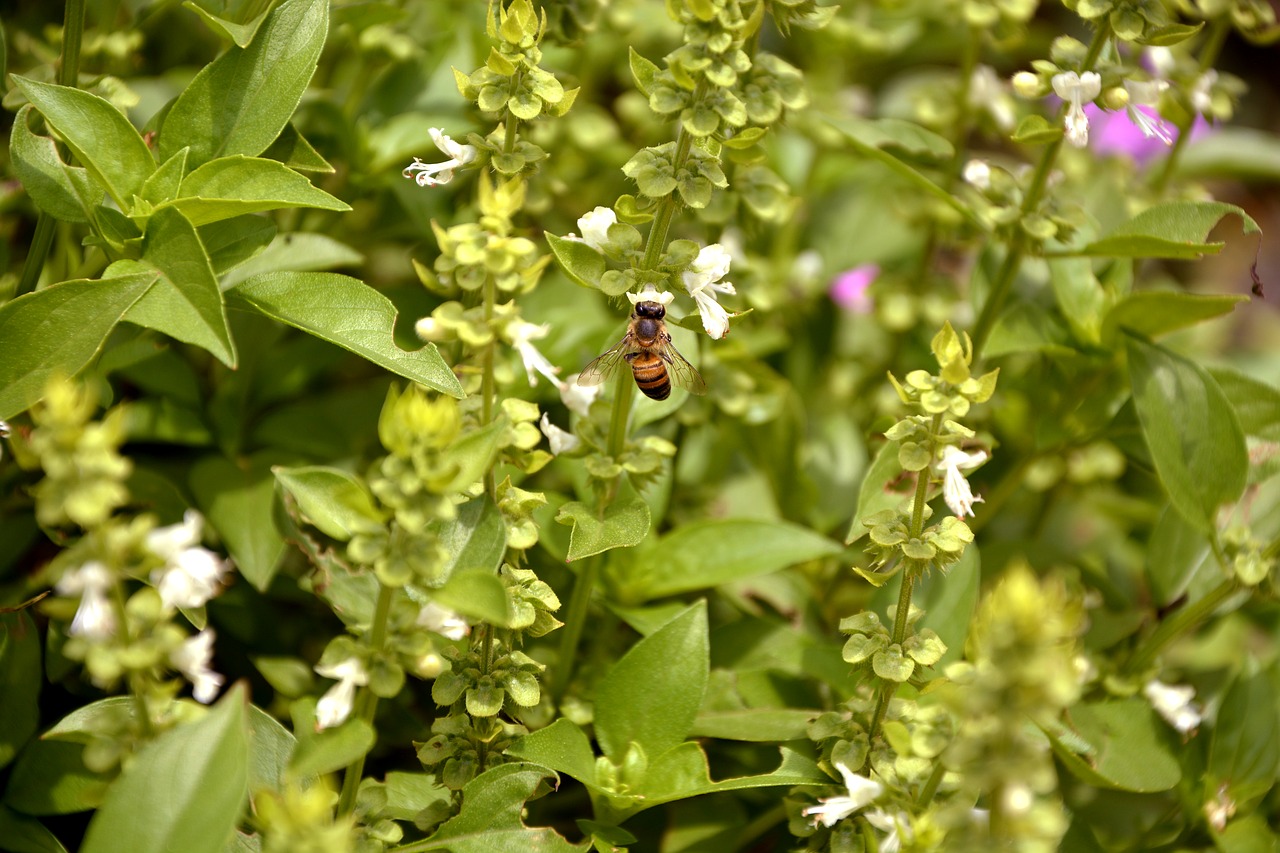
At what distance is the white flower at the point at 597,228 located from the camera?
166cm

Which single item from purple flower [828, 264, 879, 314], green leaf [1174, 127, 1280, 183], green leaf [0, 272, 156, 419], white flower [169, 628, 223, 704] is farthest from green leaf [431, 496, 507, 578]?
green leaf [1174, 127, 1280, 183]

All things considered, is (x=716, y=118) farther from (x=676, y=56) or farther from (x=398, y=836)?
(x=398, y=836)

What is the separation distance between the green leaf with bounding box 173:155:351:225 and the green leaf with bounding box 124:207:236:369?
0.19ft

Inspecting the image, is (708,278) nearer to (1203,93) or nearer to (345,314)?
(345,314)

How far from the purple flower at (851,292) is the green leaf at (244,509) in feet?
5.66

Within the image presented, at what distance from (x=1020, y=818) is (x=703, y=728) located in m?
0.80

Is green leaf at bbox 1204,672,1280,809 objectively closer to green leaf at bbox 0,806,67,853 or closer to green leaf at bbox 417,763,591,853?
green leaf at bbox 417,763,591,853

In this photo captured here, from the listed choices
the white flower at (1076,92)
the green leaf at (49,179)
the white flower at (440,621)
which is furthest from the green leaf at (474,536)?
the white flower at (1076,92)

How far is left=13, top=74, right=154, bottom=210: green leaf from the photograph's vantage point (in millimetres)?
1676

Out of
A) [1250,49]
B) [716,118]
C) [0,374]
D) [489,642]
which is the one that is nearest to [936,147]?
[716,118]

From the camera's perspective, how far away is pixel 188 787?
50.1 inches

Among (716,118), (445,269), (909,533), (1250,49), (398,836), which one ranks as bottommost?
(1250,49)

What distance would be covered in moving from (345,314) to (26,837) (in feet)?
3.09

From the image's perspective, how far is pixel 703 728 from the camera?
193cm
